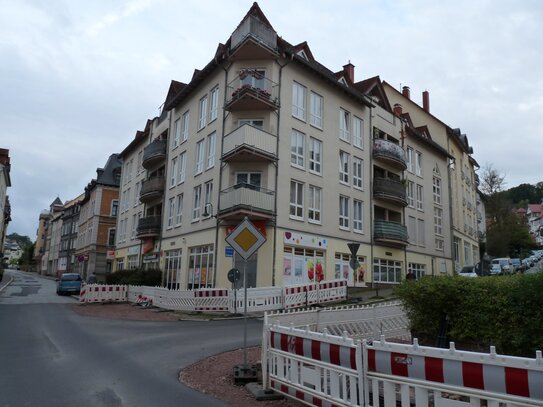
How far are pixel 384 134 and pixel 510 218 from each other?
106 feet

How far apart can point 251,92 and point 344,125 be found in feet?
27.7

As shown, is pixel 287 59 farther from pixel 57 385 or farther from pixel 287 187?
pixel 57 385

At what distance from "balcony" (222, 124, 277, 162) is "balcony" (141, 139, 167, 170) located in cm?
→ 1090

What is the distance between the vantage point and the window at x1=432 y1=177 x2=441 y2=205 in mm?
39562

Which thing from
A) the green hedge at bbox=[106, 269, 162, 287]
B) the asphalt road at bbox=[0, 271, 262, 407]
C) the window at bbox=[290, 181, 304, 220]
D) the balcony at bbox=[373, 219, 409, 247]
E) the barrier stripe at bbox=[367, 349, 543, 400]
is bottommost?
the asphalt road at bbox=[0, 271, 262, 407]

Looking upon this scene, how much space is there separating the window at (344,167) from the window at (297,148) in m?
3.75

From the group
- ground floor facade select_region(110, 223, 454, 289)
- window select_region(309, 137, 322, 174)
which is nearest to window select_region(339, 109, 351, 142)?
window select_region(309, 137, 322, 174)

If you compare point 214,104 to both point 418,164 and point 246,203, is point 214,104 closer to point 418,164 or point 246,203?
point 246,203

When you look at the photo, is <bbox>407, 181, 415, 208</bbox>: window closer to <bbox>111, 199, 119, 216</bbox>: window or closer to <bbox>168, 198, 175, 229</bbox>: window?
<bbox>168, 198, 175, 229</bbox>: window

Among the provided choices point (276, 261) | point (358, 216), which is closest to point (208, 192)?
point (276, 261)

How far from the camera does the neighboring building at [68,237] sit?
66875 mm

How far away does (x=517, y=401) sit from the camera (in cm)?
353

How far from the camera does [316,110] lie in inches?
1080

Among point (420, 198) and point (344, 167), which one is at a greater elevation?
point (344, 167)
